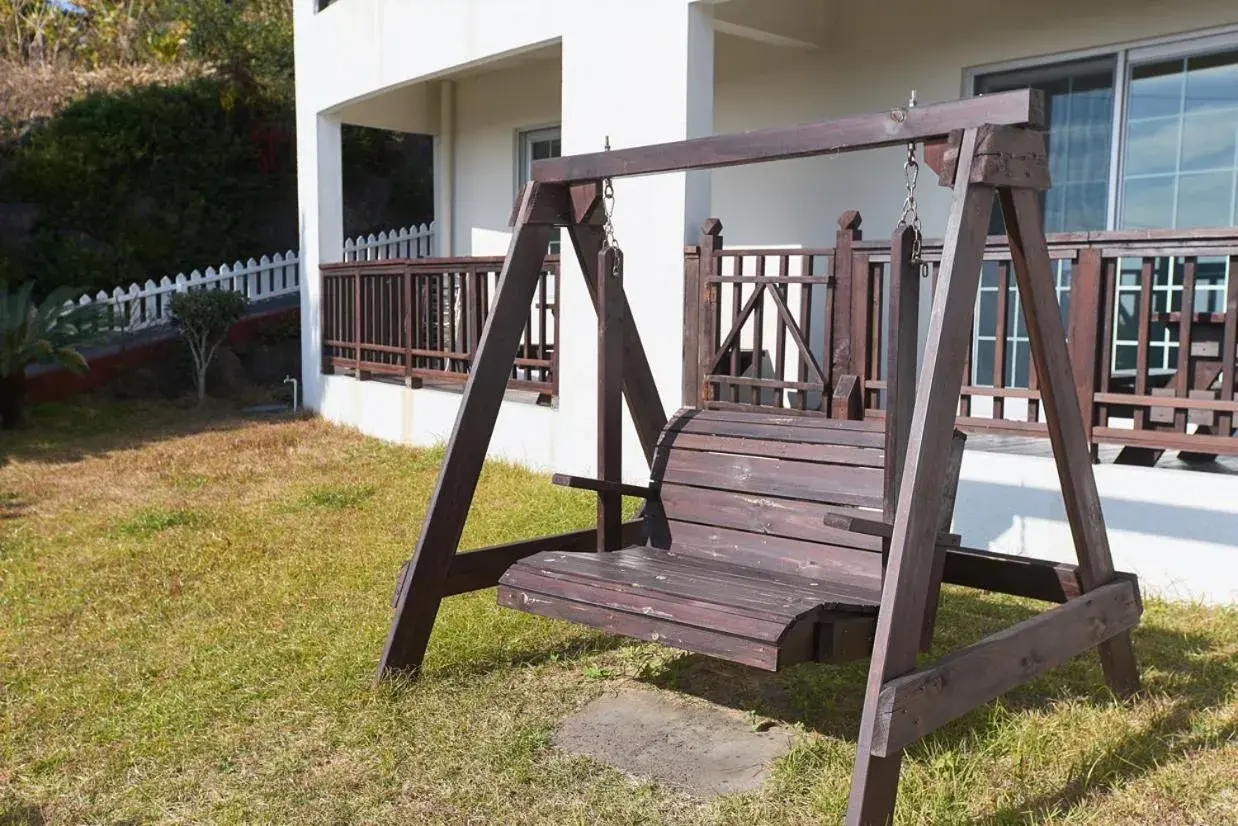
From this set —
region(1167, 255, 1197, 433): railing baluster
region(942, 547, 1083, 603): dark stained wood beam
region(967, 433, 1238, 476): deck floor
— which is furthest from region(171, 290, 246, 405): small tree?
Result: region(942, 547, 1083, 603): dark stained wood beam

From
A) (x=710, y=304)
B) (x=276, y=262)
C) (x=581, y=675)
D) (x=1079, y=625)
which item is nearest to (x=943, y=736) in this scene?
(x=1079, y=625)

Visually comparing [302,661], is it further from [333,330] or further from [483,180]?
[483,180]

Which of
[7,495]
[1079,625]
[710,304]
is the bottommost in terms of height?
[7,495]

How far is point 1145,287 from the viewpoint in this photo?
488 centimetres

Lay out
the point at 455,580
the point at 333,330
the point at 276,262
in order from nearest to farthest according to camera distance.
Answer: the point at 455,580, the point at 333,330, the point at 276,262

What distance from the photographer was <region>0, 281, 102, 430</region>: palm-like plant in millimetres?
9914

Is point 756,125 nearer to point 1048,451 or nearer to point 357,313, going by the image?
point 1048,451

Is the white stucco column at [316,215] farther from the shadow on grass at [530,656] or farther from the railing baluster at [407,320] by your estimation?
the shadow on grass at [530,656]

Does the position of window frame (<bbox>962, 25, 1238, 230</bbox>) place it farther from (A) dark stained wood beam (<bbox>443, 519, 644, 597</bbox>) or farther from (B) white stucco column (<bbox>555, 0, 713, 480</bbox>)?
(A) dark stained wood beam (<bbox>443, 519, 644, 597</bbox>)

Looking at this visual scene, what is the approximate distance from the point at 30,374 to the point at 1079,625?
1112 centimetres

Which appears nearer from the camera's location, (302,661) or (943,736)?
(943,736)

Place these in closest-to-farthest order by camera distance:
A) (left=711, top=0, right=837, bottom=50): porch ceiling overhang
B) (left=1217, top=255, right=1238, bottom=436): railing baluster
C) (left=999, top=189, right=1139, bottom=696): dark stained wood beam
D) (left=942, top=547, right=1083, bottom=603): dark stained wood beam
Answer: (left=999, top=189, right=1139, bottom=696): dark stained wood beam, (left=942, top=547, right=1083, bottom=603): dark stained wood beam, (left=1217, top=255, right=1238, bottom=436): railing baluster, (left=711, top=0, right=837, bottom=50): porch ceiling overhang

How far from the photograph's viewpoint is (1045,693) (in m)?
3.79

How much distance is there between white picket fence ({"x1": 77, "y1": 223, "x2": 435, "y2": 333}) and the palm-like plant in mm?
697
